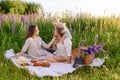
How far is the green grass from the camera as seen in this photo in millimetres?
8820

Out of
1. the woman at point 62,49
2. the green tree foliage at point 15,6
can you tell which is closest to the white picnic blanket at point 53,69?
the woman at point 62,49

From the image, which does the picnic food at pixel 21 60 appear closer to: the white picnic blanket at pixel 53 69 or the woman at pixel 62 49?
the white picnic blanket at pixel 53 69

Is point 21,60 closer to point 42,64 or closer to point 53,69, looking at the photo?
point 42,64

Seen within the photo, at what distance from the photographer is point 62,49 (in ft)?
32.3

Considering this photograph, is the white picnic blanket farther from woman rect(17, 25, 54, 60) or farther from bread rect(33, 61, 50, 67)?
woman rect(17, 25, 54, 60)

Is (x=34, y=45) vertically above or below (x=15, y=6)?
above

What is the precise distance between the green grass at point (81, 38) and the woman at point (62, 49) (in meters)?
0.56

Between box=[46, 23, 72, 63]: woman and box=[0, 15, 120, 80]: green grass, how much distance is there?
22.0 inches

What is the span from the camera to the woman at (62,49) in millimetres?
9602

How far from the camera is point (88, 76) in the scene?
8.98m

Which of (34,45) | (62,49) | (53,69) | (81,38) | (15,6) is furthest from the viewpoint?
(15,6)

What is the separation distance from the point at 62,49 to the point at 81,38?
1445 mm

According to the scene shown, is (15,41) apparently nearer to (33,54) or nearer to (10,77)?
(33,54)

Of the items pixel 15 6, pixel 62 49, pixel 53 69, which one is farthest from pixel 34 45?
pixel 15 6
